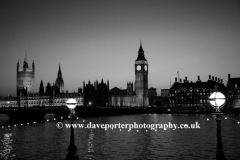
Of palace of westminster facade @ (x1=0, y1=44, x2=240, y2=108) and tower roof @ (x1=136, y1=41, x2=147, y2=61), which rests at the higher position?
tower roof @ (x1=136, y1=41, x2=147, y2=61)

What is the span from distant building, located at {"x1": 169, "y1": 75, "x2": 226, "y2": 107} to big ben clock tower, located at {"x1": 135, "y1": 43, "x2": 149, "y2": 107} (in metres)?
14.1

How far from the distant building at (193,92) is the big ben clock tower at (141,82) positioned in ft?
46.3

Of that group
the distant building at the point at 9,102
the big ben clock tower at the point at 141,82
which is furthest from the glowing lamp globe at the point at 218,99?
the distant building at the point at 9,102

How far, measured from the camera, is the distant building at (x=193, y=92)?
10869 cm

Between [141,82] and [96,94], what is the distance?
27.4m

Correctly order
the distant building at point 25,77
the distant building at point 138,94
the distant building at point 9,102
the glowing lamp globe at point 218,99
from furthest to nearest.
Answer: the distant building at point 25,77, the distant building at point 9,102, the distant building at point 138,94, the glowing lamp globe at point 218,99

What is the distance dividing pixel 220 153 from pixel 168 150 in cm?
1218

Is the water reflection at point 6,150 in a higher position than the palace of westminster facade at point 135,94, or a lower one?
lower

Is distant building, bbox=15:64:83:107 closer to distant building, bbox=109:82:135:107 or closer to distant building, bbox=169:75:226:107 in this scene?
distant building, bbox=109:82:135:107

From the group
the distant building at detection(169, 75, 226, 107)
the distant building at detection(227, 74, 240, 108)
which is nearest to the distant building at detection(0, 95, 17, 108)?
the distant building at detection(169, 75, 226, 107)

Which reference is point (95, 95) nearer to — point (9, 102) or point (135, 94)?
point (135, 94)

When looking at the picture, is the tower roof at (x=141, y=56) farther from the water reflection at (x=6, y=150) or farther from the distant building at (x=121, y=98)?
the water reflection at (x=6, y=150)

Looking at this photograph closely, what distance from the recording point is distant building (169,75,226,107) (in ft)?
357

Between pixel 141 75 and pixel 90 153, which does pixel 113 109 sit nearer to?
pixel 141 75
